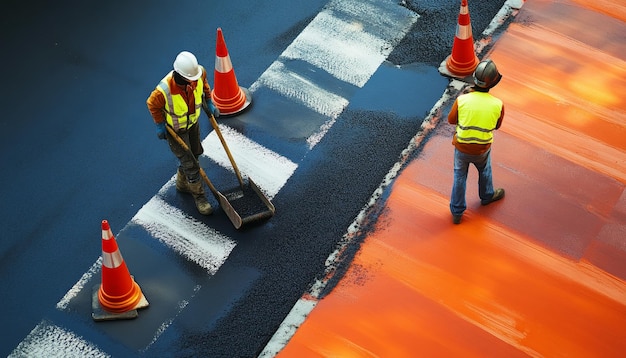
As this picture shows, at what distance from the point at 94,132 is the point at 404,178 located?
136 inches

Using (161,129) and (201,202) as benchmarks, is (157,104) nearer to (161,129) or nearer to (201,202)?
(161,129)

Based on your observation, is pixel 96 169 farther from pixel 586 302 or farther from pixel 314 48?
pixel 586 302

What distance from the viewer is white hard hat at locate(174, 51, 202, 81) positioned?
718 cm

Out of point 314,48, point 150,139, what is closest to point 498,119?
point 314,48

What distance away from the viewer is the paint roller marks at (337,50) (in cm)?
927

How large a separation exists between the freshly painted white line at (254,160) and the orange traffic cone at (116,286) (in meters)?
1.76

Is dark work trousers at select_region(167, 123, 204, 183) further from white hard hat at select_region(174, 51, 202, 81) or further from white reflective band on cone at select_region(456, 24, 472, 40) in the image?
white reflective band on cone at select_region(456, 24, 472, 40)

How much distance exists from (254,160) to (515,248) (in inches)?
113

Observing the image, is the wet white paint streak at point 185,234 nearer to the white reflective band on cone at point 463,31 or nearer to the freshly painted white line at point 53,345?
the freshly painted white line at point 53,345

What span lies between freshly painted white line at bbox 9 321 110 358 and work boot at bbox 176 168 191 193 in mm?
1861

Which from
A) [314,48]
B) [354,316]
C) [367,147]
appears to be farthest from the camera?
[314,48]

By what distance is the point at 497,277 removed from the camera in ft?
24.8

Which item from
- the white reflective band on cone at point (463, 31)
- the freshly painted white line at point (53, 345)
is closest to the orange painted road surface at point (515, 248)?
the white reflective band on cone at point (463, 31)

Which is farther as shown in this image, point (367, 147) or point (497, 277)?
point (367, 147)
